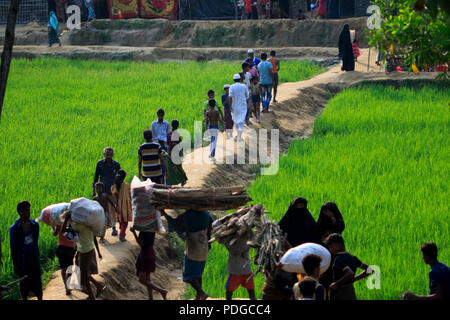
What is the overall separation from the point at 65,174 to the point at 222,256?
3636 millimetres

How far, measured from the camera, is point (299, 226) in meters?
6.53

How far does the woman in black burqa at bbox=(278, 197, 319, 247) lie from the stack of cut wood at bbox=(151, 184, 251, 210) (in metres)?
0.47

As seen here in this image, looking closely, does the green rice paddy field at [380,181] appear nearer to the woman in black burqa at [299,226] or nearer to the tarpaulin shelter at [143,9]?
the woman in black burqa at [299,226]

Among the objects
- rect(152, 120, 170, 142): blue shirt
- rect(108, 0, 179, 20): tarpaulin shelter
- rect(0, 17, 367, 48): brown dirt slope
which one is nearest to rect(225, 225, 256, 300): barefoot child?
rect(152, 120, 170, 142): blue shirt

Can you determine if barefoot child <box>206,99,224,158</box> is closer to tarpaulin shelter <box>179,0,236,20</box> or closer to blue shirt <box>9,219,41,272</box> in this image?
blue shirt <box>9,219,41,272</box>

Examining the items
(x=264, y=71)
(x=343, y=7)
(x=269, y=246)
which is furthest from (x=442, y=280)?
(x=343, y=7)

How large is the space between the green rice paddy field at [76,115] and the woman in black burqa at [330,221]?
320 cm

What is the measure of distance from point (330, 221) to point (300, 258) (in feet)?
3.65

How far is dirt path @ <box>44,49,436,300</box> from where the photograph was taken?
771 centimetres

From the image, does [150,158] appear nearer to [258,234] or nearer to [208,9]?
[258,234]

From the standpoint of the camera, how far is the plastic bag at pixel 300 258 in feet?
18.2

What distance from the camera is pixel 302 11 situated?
29.3 metres

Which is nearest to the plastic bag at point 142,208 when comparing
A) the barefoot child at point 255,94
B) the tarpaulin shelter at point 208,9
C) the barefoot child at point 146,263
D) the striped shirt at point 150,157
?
the barefoot child at point 146,263
